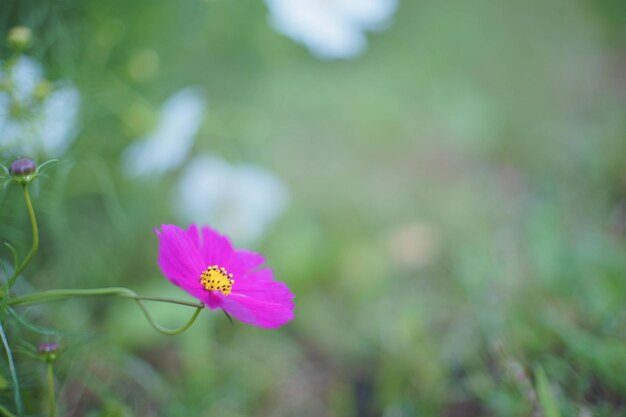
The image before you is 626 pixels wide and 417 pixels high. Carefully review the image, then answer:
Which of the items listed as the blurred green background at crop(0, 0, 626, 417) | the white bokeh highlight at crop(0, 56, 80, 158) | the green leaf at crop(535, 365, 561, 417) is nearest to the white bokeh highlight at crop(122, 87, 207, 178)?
the blurred green background at crop(0, 0, 626, 417)

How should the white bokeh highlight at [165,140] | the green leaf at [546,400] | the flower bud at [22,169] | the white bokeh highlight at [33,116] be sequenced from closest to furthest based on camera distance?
the flower bud at [22,169] → the green leaf at [546,400] → the white bokeh highlight at [33,116] → the white bokeh highlight at [165,140]

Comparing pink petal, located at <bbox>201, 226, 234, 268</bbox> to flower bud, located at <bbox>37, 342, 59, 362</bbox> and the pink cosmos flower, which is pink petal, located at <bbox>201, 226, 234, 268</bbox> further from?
flower bud, located at <bbox>37, 342, 59, 362</bbox>

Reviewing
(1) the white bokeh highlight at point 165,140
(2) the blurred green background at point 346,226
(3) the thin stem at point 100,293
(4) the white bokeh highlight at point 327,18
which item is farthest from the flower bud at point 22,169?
(4) the white bokeh highlight at point 327,18

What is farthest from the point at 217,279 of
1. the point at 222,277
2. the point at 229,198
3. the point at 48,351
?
the point at 229,198

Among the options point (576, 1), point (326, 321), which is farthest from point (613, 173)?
point (576, 1)

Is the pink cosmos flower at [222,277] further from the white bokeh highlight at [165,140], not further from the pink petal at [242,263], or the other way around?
the white bokeh highlight at [165,140]

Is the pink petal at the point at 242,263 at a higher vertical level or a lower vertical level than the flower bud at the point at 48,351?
higher

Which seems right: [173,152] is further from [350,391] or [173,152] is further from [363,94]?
[363,94]

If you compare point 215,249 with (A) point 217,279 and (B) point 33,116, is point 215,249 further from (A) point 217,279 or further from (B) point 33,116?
(B) point 33,116
